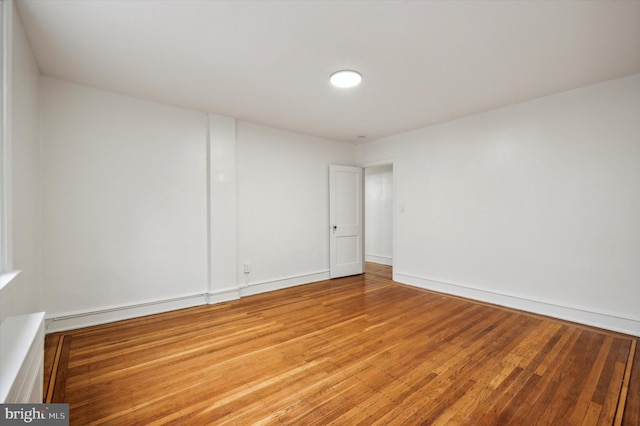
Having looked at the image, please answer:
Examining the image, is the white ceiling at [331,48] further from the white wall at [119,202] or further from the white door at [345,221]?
the white door at [345,221]

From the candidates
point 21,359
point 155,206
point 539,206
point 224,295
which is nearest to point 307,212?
point 224,295

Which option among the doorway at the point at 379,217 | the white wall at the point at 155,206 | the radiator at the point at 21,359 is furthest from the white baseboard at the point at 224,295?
Answer: the doorway at the point at 379,217

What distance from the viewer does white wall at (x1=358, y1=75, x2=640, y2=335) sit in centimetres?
295

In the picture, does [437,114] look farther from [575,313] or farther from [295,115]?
[575,313]

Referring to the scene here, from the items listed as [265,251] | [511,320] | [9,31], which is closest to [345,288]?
[265,251]

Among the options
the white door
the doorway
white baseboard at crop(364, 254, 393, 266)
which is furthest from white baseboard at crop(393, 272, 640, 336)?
the doorway

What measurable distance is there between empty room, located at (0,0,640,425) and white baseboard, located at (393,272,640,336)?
0.09 feet

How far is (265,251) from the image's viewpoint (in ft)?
14.9

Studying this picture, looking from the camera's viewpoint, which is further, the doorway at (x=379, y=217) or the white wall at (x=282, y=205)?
the doorway at (x=379, y=217)

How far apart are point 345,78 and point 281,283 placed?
3.33 metres

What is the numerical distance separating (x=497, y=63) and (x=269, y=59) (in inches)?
84.7

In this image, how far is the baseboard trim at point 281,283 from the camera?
433 cm

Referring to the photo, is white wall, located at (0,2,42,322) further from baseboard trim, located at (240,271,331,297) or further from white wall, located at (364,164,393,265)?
white wall, located at (364,164,393,265)

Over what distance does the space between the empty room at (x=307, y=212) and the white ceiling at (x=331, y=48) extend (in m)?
0.02
